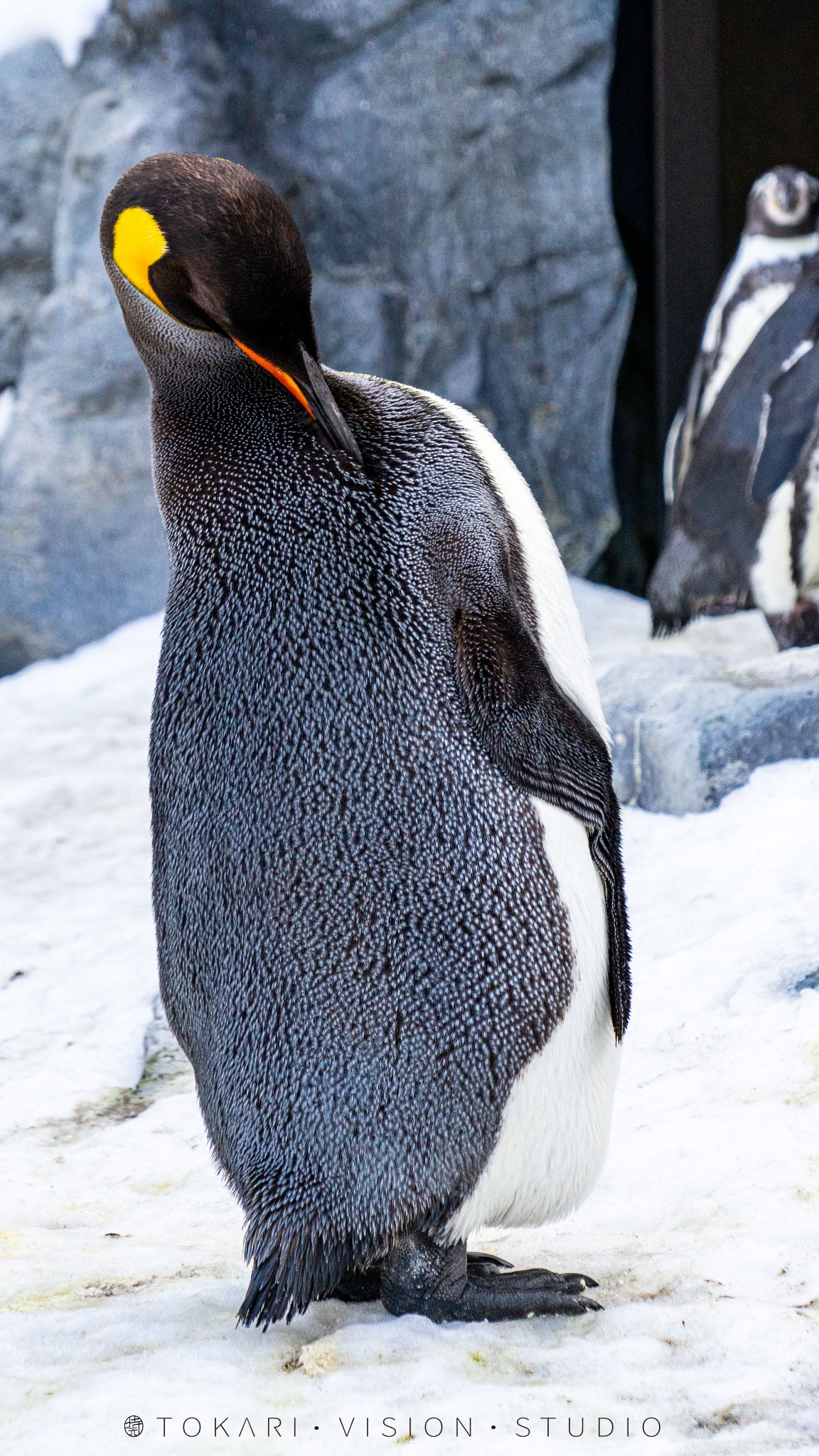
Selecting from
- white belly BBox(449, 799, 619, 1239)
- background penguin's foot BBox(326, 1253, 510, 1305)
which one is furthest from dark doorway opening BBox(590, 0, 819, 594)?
background penguin's foot BBox(326, 1253, 510, 1305)

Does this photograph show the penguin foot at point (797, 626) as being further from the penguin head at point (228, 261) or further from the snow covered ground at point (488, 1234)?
the penguin head at point (228, 261)

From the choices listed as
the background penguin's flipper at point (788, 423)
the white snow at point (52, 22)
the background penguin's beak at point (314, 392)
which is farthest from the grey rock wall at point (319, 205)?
the background penguin's beak at point (314, 392)

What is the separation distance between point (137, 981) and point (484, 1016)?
135cm

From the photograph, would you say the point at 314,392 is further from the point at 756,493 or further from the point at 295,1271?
the point at 756,493

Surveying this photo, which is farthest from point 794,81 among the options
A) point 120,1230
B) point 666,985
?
point 120,1230

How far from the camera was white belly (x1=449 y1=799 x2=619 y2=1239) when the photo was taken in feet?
4.56

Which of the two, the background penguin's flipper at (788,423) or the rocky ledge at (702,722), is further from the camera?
the background penguin's flipper at (788,423)

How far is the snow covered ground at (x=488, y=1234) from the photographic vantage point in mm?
1174

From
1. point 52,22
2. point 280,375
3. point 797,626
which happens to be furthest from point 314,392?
point 52,22

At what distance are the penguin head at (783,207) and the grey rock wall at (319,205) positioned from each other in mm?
615

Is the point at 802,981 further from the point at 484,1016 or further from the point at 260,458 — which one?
the point at 260,458

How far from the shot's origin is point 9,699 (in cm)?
466

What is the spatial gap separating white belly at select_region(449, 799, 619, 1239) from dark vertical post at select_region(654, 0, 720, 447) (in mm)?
4611

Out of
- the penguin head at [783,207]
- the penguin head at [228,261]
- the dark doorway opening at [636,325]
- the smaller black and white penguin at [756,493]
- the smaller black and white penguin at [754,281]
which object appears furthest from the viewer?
the dark doorway opening at [636,325]
